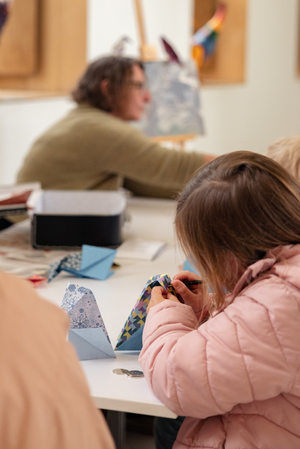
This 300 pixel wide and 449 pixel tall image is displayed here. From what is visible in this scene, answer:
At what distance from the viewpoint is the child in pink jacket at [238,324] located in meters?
0.69

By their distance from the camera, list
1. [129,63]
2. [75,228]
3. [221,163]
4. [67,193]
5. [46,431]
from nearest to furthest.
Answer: [46,431] → [221,163] → [75,228] → [67,193] → [129,63]

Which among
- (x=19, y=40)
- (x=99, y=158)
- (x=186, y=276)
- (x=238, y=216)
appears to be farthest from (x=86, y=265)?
(x=19, y=40)

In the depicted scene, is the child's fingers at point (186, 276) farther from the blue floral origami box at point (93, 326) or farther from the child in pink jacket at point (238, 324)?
the child in pink jacket at point (238, 324)

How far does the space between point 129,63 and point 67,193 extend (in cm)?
78

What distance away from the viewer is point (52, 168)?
2.02 meters

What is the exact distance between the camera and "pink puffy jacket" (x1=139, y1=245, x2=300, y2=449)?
691mm

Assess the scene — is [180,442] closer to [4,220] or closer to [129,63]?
[4,220]

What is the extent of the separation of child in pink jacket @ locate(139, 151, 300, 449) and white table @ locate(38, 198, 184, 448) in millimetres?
35

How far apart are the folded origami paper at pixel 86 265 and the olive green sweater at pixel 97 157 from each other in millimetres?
735

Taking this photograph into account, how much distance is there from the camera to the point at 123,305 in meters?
1.10

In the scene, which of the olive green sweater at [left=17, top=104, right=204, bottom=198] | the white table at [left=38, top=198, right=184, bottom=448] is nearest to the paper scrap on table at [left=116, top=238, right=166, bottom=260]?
the white table at [left=38, top=198, right=184, bottom=448]

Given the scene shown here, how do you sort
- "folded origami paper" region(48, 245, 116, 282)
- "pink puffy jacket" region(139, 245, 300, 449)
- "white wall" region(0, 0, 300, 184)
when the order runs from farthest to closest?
"white wall" region(0, 0, 300, 184), "folded origami paper" region(48, 245, 116, 282), "pink puffy jacket" region(139, 245, 300, 449)

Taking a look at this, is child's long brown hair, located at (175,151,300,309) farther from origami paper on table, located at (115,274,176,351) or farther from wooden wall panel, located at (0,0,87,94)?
wooden wall panel, located at (0,0,87,94)

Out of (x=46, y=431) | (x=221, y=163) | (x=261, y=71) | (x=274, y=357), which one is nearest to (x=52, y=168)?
(x=221, y=163)
